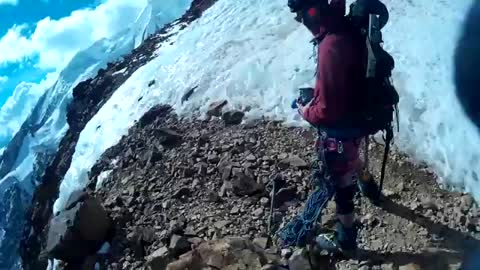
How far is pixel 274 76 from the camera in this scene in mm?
12141

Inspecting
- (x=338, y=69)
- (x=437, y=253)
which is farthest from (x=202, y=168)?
(x=338, y=69)

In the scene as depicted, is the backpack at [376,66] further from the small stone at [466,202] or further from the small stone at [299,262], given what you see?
the small stone at [466,202]

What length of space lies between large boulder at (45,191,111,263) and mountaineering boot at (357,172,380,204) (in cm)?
340

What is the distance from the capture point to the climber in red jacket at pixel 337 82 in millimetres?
5516

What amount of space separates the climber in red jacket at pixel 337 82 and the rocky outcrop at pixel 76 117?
33.9 ft

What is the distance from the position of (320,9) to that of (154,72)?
10415 millimetres

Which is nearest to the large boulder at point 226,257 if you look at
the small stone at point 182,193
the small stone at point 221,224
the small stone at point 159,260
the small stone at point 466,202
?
the small stone at point 159,260

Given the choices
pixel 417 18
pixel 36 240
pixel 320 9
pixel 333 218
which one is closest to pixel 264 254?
pixel 333 218

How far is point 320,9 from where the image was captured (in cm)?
564

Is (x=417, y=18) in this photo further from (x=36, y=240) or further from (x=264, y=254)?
(x=36, y=240)

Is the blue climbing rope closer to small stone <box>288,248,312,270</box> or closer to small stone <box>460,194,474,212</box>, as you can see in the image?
small stone <box>288,248,312,270</box>

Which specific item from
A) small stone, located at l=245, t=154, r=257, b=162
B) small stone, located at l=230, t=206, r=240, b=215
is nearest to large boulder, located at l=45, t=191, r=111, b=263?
small stone, located at l=230, t=206, r=240, b=215

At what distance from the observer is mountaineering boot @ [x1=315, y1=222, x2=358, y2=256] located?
6.44 meters

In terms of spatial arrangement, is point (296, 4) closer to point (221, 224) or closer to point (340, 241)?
point (340, 241)
